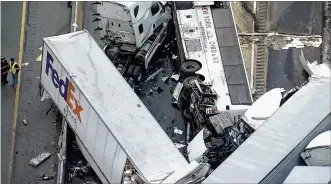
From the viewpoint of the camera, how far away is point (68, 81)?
16.8 metres

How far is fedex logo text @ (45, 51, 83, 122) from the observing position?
55.1ft

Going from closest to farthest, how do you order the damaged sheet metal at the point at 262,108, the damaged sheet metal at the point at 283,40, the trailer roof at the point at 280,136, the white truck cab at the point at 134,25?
the trailer roof at the point at 280,136, the damaged sheet metal at the point at 262,108, the white truck cab at the point at 134,25, the damaged sheet metal at the point at 283,40

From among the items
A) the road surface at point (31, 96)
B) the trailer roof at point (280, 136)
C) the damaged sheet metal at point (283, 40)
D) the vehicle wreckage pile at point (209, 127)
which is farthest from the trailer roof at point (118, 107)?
the damaged sheet metal at point (283, 40)

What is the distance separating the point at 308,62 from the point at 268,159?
5.12m

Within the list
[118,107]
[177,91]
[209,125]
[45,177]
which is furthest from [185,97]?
[45,177]

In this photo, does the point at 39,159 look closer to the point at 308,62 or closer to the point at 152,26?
the point at 152,26

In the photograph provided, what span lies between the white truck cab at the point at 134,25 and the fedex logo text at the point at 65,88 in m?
1.99

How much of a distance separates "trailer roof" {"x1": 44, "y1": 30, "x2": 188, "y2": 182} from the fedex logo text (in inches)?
10.5

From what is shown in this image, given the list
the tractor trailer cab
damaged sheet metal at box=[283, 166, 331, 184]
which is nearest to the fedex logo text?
the tractor trailer cab

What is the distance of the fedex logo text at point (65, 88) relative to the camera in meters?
16.8

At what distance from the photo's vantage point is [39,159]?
58.3 feet

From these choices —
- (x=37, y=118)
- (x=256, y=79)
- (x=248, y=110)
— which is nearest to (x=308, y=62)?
(x=256, y=79)

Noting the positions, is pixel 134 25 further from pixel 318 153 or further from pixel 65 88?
pixel 318 153

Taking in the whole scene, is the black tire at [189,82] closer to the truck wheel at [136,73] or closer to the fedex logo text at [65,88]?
the truck wheel at [136,73]
